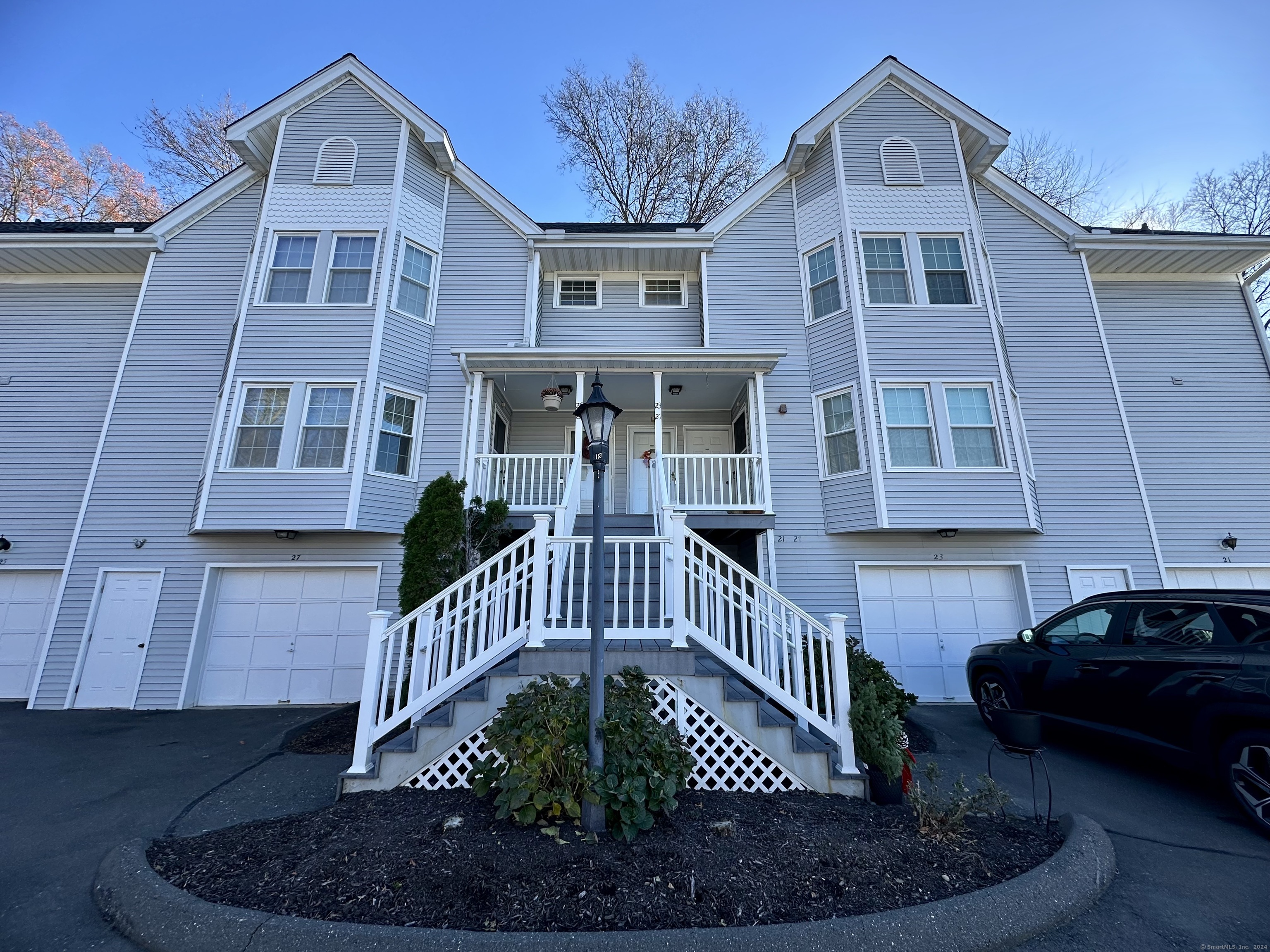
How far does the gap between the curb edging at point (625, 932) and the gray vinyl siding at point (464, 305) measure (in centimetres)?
674

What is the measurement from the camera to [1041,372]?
9828 mm

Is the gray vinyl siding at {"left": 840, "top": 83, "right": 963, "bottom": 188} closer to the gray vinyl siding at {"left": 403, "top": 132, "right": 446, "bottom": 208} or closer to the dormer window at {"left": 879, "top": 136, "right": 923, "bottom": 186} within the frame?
the dormer window at {"left": 879, "top": 136, "right": 923, "bottom": 186}

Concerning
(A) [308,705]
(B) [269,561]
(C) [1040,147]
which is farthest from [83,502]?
(C) [1040,147]

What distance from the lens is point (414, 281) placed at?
386 inches

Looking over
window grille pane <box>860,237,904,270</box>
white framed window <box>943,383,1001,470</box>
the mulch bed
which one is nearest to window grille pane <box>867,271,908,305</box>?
window grille pane <box>860,237,904,270</box>

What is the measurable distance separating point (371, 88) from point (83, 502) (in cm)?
931

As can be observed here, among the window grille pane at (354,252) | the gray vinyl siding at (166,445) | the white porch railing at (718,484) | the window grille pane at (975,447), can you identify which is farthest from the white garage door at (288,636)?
the window grille pane at (975,447)

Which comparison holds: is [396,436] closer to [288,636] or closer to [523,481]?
[523,481]

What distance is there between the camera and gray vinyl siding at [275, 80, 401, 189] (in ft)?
32.3

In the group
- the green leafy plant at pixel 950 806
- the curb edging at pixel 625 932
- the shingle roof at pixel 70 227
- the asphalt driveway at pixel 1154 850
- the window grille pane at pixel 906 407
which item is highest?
the shingle roof at pixel 70 227

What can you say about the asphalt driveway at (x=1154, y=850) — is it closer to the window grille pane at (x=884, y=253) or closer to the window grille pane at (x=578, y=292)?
the window grille pane at (x=884, y=253)

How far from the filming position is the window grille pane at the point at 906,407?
8.89 m

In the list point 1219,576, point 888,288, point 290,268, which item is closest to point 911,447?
point 888,288

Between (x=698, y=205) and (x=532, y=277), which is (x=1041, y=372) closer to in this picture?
(x=532, y=277)
